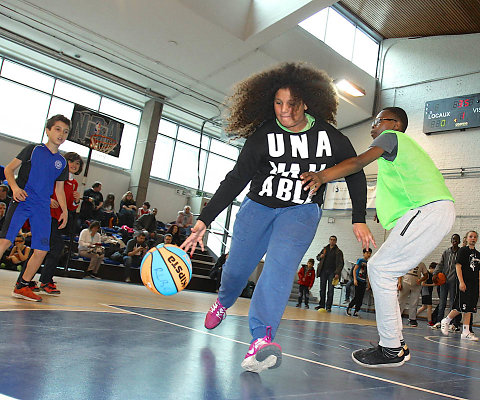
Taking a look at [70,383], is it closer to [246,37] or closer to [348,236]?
[246,37]

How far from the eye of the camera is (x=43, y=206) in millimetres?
3957

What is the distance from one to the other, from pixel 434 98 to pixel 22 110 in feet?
44.2

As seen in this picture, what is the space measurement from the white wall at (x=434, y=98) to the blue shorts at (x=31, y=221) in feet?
38.6

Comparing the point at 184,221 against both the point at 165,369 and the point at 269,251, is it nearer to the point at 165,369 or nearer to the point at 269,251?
the point at 269,251

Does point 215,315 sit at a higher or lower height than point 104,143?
lower

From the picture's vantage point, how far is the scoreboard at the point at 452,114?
1331 centimetres

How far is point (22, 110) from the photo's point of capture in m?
14.7

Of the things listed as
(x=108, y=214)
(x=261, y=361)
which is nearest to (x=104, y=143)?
(x=108, y=214)

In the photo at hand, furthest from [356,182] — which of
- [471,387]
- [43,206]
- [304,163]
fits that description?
[43,206]

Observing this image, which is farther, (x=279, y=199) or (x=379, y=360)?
(x=379, y=360)

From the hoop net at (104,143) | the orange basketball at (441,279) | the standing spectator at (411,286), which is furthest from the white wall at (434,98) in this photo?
the hoop net at (104,143)

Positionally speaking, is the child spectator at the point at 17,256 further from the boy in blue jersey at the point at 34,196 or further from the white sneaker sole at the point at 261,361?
the white sneaker sole at the point at 261,361

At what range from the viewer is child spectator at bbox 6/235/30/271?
8.52m

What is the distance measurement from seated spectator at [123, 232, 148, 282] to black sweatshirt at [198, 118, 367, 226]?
28.9 ft
